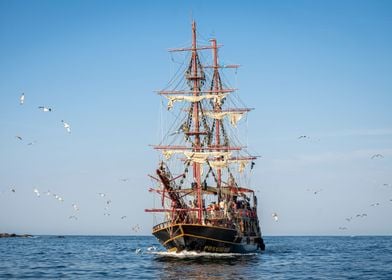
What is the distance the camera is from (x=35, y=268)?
68.6m

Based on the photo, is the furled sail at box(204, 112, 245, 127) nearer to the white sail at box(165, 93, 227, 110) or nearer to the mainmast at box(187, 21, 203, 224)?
the white sail at box(165, 93, 227, 110)

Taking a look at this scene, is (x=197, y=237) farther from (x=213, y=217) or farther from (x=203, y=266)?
(x=203, y=266)

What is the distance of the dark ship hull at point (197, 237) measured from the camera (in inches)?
3191

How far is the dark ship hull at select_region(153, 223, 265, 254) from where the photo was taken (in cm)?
8106

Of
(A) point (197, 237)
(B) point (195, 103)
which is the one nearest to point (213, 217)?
(A) point (197, 237)

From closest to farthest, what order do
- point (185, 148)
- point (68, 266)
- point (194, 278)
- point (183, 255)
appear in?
point (194, 278) → point (68, 266) → point (183, 255) → point (185, 148)

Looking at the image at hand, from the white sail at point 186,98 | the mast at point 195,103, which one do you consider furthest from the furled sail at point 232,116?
the mast at point 195,103

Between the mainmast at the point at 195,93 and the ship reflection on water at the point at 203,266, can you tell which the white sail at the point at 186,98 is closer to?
the mainmast at the point at 195,93

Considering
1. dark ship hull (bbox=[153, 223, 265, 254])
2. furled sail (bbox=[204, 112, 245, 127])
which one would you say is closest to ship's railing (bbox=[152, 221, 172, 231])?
dark ship hull (bbox=[153, 223, 265, 254])

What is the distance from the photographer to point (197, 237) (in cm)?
8100

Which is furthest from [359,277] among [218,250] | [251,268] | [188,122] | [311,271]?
[188,122]

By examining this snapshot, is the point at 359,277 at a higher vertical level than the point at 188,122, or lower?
lower

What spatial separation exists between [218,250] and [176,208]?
7511 mm

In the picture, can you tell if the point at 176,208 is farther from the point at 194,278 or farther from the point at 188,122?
the point at 194,278
